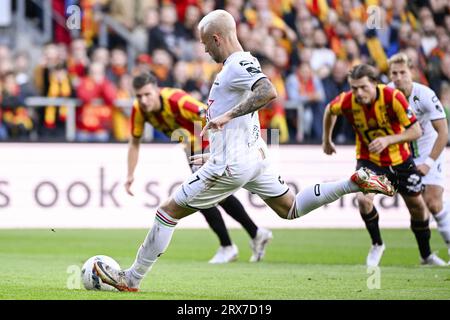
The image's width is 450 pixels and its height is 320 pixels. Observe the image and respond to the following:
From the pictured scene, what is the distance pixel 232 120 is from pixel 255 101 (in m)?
0.43

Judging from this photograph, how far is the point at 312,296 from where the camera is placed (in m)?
8.00

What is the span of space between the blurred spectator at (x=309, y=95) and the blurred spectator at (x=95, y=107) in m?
3.39

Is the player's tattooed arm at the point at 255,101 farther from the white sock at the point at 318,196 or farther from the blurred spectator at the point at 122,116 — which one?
the blurred spectator at the point at 122,116

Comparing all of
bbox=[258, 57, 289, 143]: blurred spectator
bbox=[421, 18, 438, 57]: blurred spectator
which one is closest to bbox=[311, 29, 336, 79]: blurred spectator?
bbox=[258, 57, 289, 143]: blurred spectator

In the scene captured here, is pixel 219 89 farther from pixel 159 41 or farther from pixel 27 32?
pixel 27 32

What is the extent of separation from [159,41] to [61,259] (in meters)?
7.54

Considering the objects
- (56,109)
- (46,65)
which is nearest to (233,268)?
(56,109)

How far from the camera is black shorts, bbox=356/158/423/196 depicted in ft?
36.1

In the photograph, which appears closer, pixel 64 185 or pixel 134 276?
pixel 134 276

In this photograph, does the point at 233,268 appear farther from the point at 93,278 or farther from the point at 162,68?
the point at 162,68

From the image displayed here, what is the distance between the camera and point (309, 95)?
18.6m

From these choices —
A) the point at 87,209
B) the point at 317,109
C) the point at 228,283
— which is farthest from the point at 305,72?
the point at 228,283

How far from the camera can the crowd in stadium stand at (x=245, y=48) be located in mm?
17359

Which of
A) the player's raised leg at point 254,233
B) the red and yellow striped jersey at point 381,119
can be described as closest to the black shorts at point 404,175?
the red and yellow striped jersey at point 381,119
